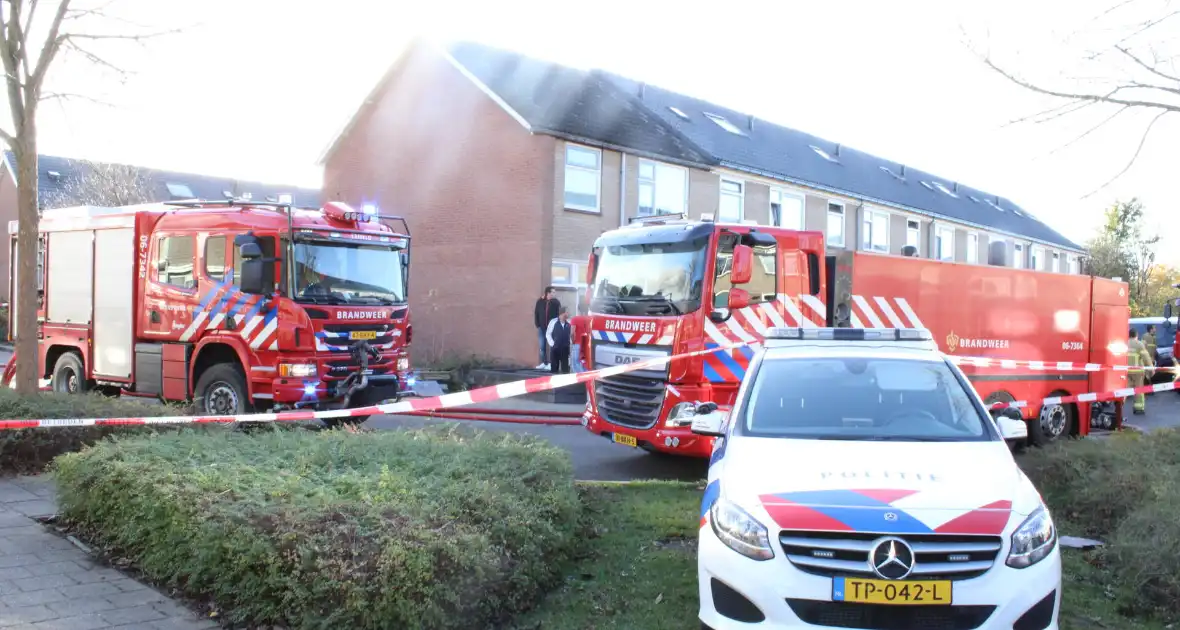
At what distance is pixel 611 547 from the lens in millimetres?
6316

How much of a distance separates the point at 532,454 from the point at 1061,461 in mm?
4741

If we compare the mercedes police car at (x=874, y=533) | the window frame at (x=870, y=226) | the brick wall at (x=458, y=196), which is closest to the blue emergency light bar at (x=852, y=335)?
the mercedes police car at (x=874, y=533)

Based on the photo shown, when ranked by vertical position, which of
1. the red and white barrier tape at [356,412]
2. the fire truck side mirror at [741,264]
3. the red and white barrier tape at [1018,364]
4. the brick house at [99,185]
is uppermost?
the brick house at [99,185]

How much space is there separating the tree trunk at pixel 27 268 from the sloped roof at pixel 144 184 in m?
22.9

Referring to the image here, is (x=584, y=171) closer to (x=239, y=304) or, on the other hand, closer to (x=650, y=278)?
(x=239, y=304)

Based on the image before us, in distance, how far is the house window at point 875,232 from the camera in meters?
31.6

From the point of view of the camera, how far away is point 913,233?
3469 centimetres

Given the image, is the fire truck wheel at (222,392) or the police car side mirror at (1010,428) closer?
the police car side mirror at (1010,428)

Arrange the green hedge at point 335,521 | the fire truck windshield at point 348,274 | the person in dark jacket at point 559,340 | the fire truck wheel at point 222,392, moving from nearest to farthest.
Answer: the green hedge at point 335,521, the fire truck windshield at point 348,274, the fire truck wheel at point 222,392, the person in dark jacket at point 559,340

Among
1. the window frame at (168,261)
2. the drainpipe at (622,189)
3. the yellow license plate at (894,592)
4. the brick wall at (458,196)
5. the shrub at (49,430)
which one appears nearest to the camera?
the yellow license plate at (894,592)

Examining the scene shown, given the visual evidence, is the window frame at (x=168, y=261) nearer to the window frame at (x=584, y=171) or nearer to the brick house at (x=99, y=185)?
the window frame at (x=584, y=171)

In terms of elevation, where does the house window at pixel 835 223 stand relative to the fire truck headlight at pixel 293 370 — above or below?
above

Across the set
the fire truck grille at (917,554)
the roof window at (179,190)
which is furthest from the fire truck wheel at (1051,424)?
the roof window at (179,190)

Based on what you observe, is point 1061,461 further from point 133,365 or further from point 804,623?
point 133,365
